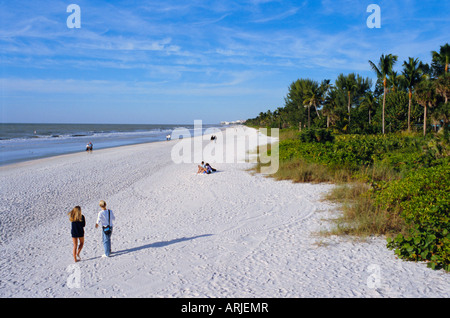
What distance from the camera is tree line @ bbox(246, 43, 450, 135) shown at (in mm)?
28094

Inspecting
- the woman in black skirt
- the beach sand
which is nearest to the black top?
the woman in black skirt

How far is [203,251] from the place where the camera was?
6.31 metres

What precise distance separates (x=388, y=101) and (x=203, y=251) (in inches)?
1524

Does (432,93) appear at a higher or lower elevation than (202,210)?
higher

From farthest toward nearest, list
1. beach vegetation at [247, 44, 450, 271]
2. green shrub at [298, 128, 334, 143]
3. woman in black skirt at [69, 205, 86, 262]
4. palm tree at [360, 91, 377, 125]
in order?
1. palm tree at [360, 91, 377, 125]
2. green shrub at [298, 128, 334, 143]
3. woman in black skirt at [69, 205, 86, 262]
4. beach vegetation at [247, 44, 450, 271]

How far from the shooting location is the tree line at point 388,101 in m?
28.1

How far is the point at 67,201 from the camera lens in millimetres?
11469

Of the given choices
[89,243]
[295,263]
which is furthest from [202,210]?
[295,263]

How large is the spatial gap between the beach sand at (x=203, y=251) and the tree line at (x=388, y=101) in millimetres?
23990

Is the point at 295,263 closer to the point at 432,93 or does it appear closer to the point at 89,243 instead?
the point at 89,243

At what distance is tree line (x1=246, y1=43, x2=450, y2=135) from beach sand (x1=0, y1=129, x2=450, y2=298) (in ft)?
78.7

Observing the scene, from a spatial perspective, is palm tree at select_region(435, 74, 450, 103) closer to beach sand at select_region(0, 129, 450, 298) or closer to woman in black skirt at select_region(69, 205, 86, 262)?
beach sand at select_region(0, 129, 450, 298)

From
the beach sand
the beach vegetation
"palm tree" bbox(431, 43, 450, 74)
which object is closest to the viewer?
the beach sand
